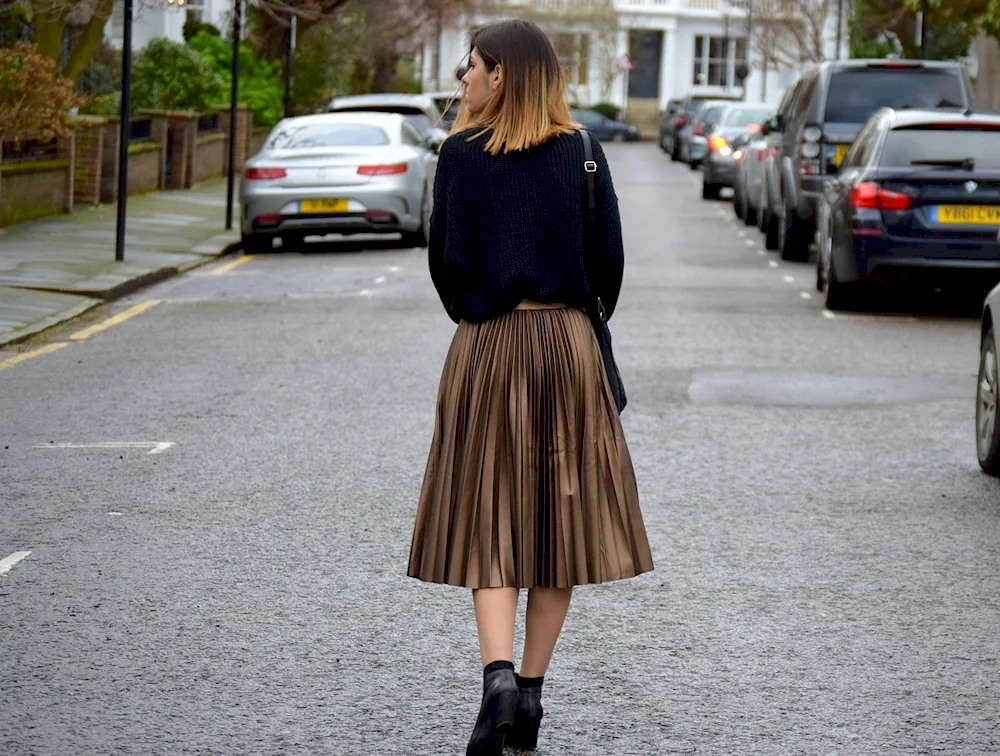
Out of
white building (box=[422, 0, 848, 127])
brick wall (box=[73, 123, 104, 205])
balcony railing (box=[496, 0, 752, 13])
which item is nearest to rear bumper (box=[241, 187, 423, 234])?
brick wall (box=[73, 123, 104, 205])

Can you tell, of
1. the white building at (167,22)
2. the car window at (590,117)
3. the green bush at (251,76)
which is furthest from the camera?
the car window at (590,117)

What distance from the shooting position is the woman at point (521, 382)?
453 centimetres

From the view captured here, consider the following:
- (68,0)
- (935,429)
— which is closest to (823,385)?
(935,429)

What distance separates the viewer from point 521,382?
4.62 meters

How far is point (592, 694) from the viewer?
5203 mm

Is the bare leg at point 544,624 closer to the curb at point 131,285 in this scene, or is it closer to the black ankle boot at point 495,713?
the black ankle boot at point 495,713

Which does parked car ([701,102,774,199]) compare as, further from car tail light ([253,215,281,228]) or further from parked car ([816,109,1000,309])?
parked car ([816,109,1000,309])

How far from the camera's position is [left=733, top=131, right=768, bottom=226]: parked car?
25247 mm

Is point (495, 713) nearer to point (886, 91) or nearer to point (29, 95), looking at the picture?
point (886, 91)

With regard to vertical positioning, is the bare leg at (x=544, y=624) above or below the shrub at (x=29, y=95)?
below

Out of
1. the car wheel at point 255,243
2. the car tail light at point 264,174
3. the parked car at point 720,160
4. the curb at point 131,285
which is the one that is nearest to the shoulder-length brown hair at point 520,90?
the curb at point 131,285

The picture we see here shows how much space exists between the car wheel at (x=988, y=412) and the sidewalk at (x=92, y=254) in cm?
676

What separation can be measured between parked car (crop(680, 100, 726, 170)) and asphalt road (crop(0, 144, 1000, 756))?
2880 centimetres

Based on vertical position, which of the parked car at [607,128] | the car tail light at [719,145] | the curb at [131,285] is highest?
the parked car at [607,128]
